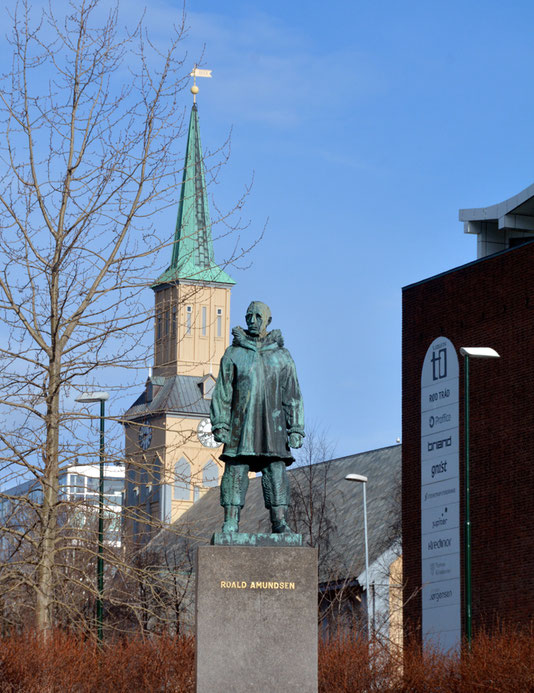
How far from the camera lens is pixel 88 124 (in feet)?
77.4

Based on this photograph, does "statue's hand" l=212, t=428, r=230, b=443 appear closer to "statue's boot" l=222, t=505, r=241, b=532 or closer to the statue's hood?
"statue's boot" l=222, t=505, r=241, b=532

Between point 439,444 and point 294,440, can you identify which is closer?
point 294,440

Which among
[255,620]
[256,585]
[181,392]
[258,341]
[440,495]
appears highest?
[181,392]

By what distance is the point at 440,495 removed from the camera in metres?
38.7

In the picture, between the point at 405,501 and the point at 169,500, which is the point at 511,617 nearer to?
the point at 405,501

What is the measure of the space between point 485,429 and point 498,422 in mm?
591

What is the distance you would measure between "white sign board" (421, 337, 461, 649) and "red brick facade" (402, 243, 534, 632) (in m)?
0.39

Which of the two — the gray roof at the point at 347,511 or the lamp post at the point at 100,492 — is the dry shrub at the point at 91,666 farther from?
the gray roof at the point at 347,511

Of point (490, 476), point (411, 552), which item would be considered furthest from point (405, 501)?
point (490, 476)

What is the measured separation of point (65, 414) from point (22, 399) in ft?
3.06

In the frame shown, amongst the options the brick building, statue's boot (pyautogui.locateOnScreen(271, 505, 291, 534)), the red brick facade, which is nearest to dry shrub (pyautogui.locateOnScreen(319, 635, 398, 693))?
statue's boot (pyautogui.locateOnScreen(271, 505, 291, 534))

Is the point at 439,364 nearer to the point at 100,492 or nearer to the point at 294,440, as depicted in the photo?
the point at 100,492

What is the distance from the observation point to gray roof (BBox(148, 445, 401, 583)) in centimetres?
5666

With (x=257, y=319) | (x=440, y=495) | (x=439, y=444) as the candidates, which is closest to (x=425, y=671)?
(x=257, y=319)
